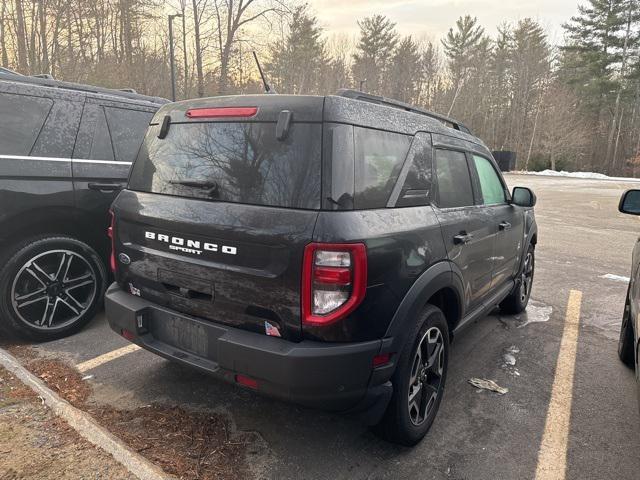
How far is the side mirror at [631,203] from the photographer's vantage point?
3.15 meters

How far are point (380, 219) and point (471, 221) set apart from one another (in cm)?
122

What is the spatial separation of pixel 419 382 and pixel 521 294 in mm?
2852

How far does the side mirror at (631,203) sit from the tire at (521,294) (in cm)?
163

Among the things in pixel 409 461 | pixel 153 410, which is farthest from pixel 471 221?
pixel 153 410

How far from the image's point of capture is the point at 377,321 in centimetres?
221

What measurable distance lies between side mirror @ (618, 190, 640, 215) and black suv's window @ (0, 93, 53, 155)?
4.44 metres

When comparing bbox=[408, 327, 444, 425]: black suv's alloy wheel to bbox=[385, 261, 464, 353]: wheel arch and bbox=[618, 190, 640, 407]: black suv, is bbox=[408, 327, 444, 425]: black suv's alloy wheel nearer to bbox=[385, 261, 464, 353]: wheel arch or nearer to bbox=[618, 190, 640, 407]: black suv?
bbox=[385, 261, 464, 353]: wheel arch

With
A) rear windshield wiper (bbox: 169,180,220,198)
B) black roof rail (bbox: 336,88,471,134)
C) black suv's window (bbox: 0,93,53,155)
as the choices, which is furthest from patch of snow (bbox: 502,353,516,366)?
black suv's window (bbox: 0,93,53,155)

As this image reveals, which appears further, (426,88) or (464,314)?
(426,88)

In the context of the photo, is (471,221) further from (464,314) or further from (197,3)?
(197,3)

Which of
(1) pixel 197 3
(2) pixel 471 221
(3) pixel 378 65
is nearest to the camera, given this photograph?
(2) pixel 471 221

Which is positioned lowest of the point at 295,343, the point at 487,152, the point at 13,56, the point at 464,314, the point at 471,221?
the point at 464,314

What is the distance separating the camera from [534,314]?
5168 millimetres

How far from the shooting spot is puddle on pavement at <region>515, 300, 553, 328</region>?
4.91 meters
